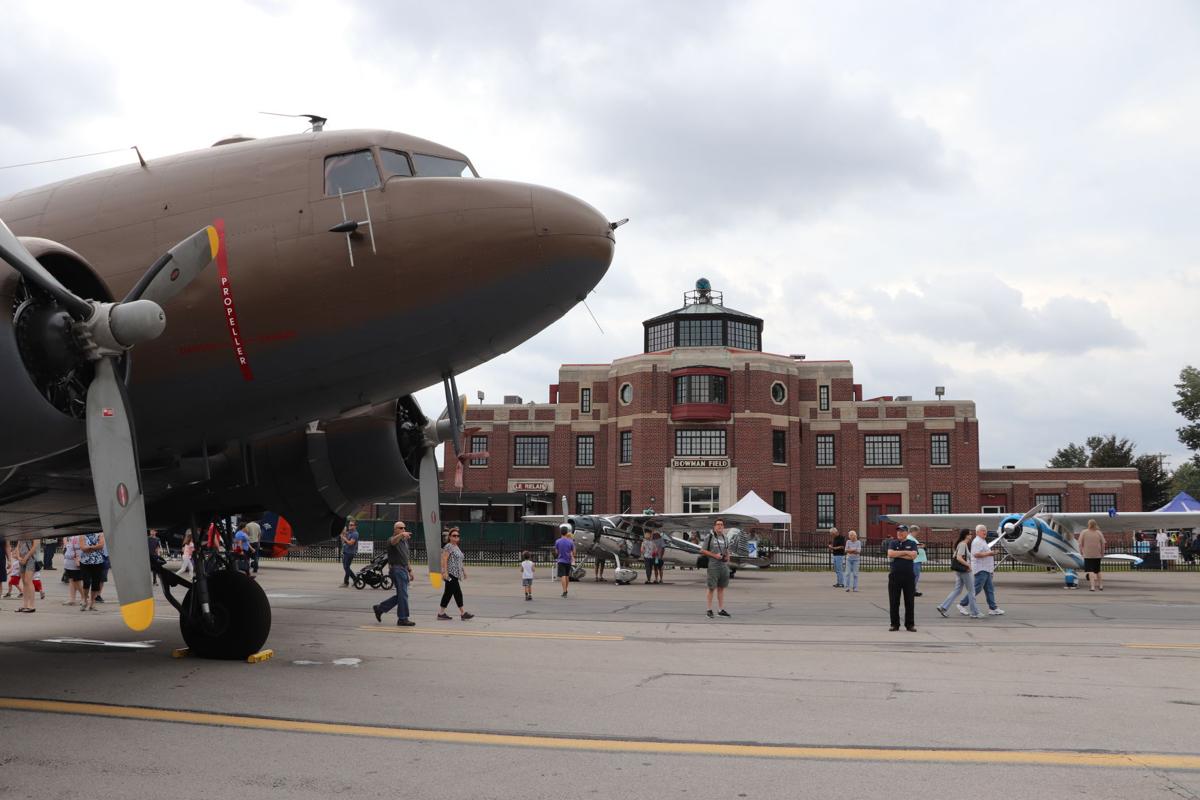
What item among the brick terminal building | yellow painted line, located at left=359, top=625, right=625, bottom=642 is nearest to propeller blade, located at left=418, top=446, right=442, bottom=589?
yellow painted line, located at left=359, top=625, right=625, bottom=642

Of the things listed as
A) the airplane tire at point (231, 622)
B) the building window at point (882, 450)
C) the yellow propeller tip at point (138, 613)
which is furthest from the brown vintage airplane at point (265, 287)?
the building window at point (882, 450)

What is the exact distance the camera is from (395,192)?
8.61m

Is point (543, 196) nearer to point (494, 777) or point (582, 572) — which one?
point (494, 777)

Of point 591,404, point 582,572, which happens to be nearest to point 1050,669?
point 582,572

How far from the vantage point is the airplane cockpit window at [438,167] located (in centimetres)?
890

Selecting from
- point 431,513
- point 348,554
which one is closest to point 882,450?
point 348,554

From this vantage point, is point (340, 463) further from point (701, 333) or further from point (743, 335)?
point (743, 335)

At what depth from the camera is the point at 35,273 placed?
696 centimetres

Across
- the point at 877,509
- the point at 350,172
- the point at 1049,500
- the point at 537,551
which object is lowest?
the point at 537,551

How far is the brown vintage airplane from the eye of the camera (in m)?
7.45

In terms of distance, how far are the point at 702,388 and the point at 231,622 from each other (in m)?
50.1

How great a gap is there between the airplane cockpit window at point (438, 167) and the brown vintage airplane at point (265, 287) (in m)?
0.02

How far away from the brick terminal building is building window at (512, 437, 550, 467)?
2150mm

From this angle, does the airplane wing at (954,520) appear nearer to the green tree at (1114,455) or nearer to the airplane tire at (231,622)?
the airplane tire at (231,622)
